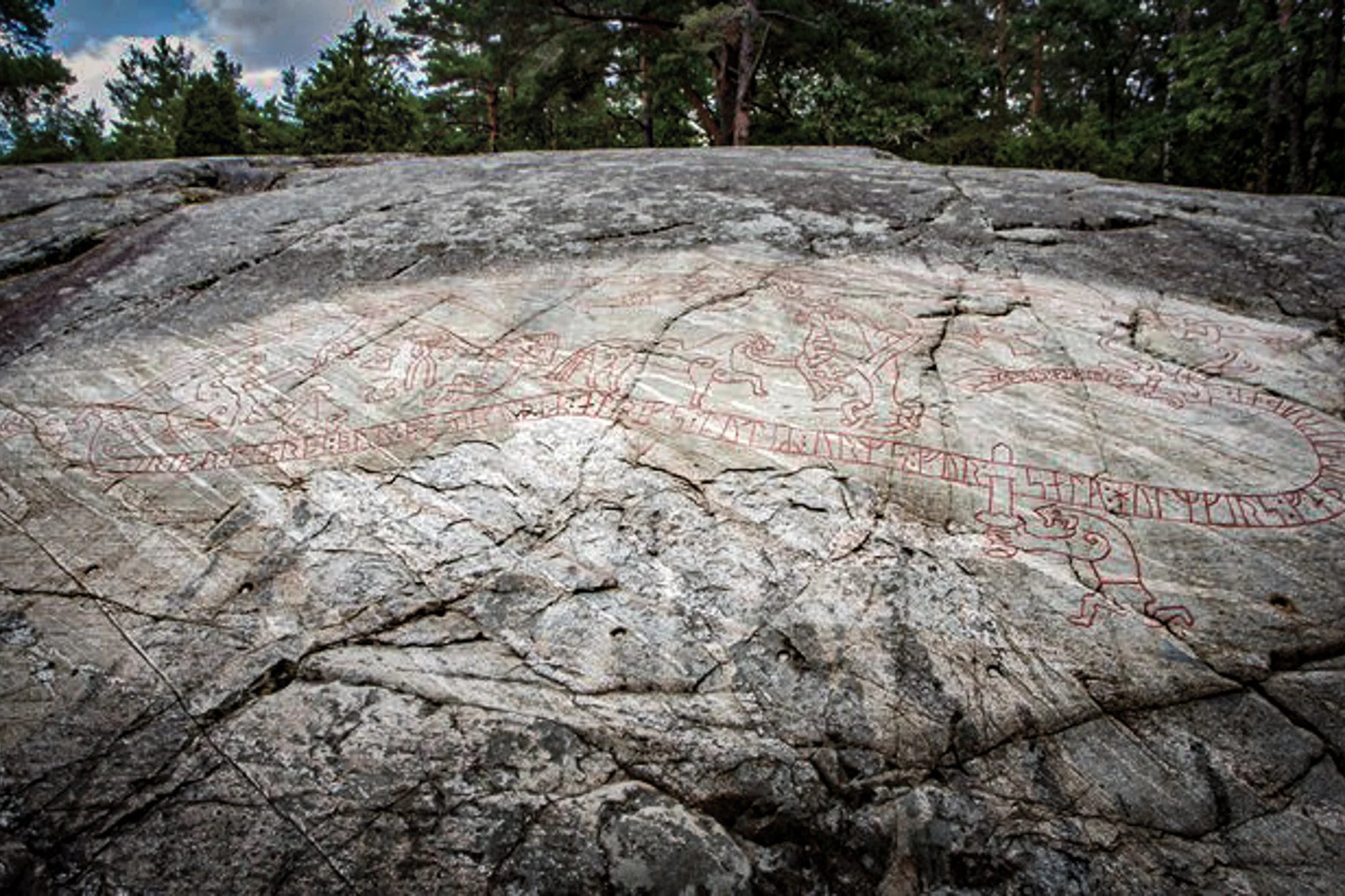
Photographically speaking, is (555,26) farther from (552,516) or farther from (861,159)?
(552,516)

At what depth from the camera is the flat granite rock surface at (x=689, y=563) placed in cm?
175

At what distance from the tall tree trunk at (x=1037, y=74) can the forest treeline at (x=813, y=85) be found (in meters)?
0.06

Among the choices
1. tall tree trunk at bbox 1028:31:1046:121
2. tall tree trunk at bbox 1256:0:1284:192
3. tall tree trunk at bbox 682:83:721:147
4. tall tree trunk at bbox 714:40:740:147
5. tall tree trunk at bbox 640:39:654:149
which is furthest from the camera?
tall tree trunk at bbox 1028:31:1046:121

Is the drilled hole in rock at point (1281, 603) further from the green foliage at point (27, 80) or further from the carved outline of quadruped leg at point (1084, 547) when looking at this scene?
the green foliage at point (27, 80)

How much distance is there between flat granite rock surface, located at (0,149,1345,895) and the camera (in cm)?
175

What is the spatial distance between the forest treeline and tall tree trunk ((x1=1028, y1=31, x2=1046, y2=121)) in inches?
2.2

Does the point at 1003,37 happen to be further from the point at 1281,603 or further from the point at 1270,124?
the point at 1281,603

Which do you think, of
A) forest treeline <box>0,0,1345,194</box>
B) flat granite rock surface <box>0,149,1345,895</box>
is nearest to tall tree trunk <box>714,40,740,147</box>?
forest treeline <box>0,0,1345,194</box>

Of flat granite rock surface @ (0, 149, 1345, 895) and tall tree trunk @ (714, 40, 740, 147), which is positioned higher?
tall tree trunk @ (714, 40, 740, 147)

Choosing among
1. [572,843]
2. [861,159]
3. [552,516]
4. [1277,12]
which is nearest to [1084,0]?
[1277,12]

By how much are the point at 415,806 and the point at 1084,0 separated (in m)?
16.9

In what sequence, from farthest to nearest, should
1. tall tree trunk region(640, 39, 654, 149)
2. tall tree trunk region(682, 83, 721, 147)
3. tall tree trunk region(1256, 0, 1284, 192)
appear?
tall tree trunk region(682, 83, 721, 147) < tall tree trunk region(640, 39, 654, 149) < tall tree trunk region(1256, 0, 1284, 192)

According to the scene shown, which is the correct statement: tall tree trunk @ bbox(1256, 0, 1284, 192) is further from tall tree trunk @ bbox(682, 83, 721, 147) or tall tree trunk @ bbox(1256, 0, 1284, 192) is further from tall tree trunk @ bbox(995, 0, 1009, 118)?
tall tree trunk @ bbox(682, 83, 721, 147)

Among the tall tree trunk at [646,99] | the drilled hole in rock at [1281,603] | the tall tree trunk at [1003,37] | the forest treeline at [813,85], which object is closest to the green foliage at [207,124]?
the forest treeline at [813,85]
